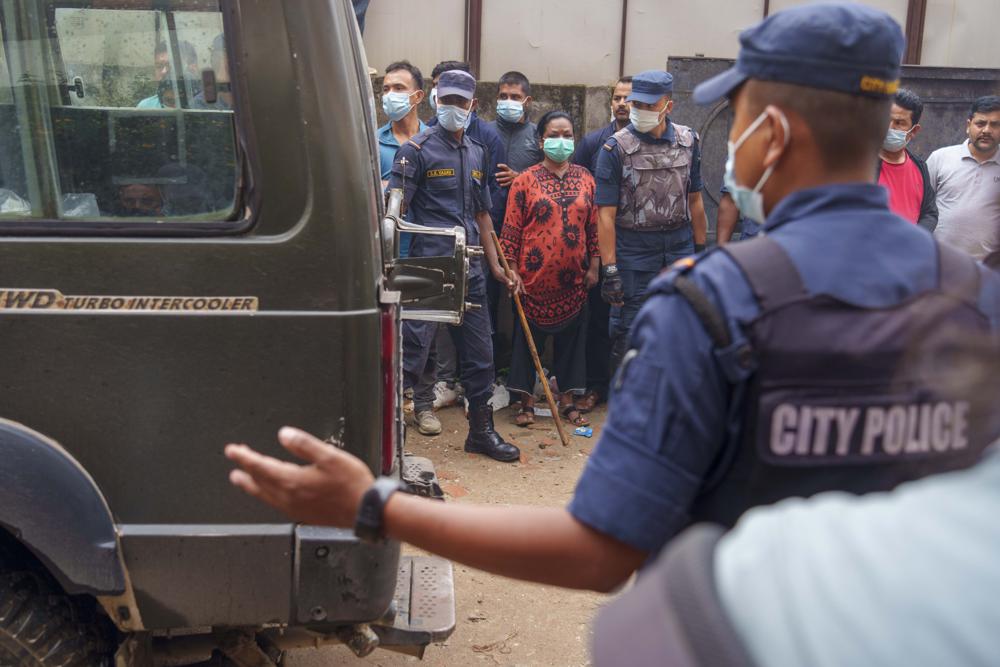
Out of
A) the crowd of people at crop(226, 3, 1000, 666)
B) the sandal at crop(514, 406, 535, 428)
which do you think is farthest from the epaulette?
the crowd of people at crop(226, 3, 1000, 666)

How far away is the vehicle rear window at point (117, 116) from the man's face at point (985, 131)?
5.18 meters

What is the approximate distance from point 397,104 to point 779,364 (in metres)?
5.10

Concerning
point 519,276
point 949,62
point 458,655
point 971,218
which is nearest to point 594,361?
point 519,276

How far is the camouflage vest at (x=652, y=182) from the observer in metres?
6.08

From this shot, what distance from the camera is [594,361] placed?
6.88m

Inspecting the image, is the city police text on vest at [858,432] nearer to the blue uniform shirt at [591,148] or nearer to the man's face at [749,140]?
the man's face at [749,140]

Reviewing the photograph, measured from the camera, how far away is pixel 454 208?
5.66 m

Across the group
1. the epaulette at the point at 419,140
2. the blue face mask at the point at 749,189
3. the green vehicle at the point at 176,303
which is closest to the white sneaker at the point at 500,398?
the epaulette at the point at 419,140

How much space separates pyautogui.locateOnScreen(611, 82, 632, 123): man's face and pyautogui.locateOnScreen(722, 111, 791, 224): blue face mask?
18.3 feet

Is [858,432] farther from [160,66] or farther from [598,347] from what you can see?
[598,347]

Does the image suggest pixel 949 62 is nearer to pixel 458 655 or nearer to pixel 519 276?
pixel 519 276

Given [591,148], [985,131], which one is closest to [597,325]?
[591,148]

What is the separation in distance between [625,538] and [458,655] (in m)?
2.50

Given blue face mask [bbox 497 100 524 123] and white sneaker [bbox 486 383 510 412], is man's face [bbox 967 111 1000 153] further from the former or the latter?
white sneaker [bbox 486 383 510 412]
